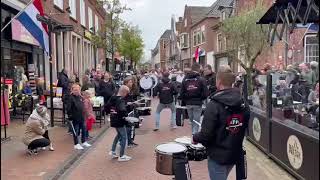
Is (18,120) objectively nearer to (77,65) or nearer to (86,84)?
(86,84)

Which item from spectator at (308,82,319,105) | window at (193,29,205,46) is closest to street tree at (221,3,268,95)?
spectator at (308,82,319,105)

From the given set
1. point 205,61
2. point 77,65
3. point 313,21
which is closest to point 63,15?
point 77,65

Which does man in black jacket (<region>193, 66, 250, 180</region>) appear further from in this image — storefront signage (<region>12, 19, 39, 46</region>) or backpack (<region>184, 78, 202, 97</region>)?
storefront signage (<region>12, 19, 39, 46</region>)

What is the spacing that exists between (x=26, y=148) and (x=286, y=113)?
582 cm

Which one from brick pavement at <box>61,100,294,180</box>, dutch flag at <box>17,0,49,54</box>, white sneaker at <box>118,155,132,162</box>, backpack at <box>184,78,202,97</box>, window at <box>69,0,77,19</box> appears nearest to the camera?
brick pavement at <box>61,100,294,180</box>

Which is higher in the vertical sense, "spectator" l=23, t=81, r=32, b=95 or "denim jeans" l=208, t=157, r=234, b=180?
"spectator" l=23, t=81, r=32, b=95

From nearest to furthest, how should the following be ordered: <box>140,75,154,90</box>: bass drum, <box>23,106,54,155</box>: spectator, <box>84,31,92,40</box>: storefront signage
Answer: <box>23,106,54,155</box>: spectator → <box>140,75,154,90</box>: bass drum → <box>84,31,92,40</box>: storefront signage

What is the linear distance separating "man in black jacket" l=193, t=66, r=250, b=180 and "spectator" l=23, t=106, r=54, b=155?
5.87m

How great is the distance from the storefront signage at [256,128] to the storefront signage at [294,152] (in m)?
2.30

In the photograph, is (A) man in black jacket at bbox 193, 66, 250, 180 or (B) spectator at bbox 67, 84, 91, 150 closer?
(A) man in black jacket at bbox 193, 66, 250, 180

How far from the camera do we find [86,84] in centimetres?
1511

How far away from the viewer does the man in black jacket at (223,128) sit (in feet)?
16.0

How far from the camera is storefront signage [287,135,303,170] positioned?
725cm

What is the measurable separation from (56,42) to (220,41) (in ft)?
97.8
